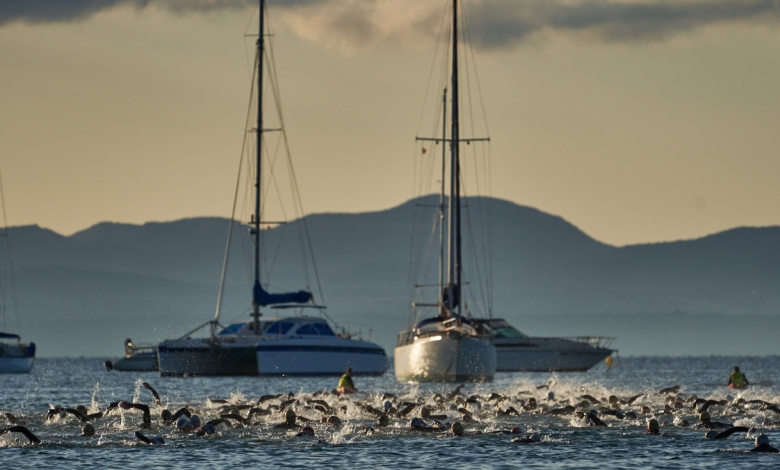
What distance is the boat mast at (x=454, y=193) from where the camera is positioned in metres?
70.2

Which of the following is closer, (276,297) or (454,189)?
(454,189)

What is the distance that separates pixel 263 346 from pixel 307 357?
3.02 meters

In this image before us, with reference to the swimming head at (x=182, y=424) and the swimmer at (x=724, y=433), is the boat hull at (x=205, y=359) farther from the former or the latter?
the swimmer at (x=724, y=433)

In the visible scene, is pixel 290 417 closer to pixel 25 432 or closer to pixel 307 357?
pixel 25 432

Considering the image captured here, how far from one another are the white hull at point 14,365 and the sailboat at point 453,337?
41.6 m

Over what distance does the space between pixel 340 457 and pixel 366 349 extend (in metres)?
55.0

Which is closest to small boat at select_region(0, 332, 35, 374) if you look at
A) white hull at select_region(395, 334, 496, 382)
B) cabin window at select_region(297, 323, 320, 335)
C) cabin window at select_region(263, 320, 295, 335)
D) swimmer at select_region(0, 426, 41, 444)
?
cabin window at select_region(263, 320, 295, 335)

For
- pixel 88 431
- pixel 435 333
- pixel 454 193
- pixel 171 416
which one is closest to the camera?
pixel 88 431

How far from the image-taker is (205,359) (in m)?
82.1

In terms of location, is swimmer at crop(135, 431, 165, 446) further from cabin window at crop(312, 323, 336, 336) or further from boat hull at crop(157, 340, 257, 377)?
cabin window at crop(312, 323, 336, 336)

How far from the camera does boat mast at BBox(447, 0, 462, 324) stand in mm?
70188

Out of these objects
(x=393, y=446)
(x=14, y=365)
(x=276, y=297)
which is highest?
(x=276, y=297)

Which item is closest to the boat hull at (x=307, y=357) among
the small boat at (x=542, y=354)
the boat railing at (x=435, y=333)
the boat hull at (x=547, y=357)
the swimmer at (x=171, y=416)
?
the boat railing at (x=435, y=333)

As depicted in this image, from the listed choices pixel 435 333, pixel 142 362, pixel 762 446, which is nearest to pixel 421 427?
pixel 762 446
